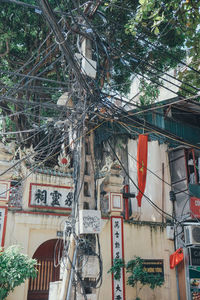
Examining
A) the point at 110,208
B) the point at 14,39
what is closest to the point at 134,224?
the point at 110,208

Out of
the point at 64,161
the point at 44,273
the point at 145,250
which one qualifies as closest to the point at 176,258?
the point at 145,250

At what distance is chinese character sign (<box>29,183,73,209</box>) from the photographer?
30.9 feet

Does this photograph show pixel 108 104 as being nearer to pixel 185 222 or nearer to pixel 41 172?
pixel 41 172

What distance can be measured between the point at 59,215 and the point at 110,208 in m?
1.56

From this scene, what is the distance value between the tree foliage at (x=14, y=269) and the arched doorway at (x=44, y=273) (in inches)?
83.0

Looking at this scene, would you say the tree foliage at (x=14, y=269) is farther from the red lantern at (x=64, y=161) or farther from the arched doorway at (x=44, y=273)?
the red lantern at (x=64, y=161)

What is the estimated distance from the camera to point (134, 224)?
10648 millimetres

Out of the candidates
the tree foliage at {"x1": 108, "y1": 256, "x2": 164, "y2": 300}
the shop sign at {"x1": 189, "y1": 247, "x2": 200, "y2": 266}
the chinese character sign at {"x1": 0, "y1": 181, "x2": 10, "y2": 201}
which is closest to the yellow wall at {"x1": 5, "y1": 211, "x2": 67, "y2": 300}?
the chinese character sign at {"x1": 0, "y1": 181, "x2": 10, "y2": 201}

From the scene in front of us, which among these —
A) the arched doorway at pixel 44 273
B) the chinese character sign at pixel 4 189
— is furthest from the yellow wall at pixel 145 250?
the chinese character sign at pixel 4 189

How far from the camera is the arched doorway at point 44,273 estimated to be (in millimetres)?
9203

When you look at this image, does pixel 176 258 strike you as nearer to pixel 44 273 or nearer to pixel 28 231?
pixel 44 273

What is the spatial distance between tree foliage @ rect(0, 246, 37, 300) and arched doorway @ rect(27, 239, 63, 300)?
6.92ft

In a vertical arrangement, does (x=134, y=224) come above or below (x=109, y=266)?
above

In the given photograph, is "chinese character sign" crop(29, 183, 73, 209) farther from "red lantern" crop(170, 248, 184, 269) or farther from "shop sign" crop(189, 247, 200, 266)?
"shop sign" crop(189, 247, 200, 266)
